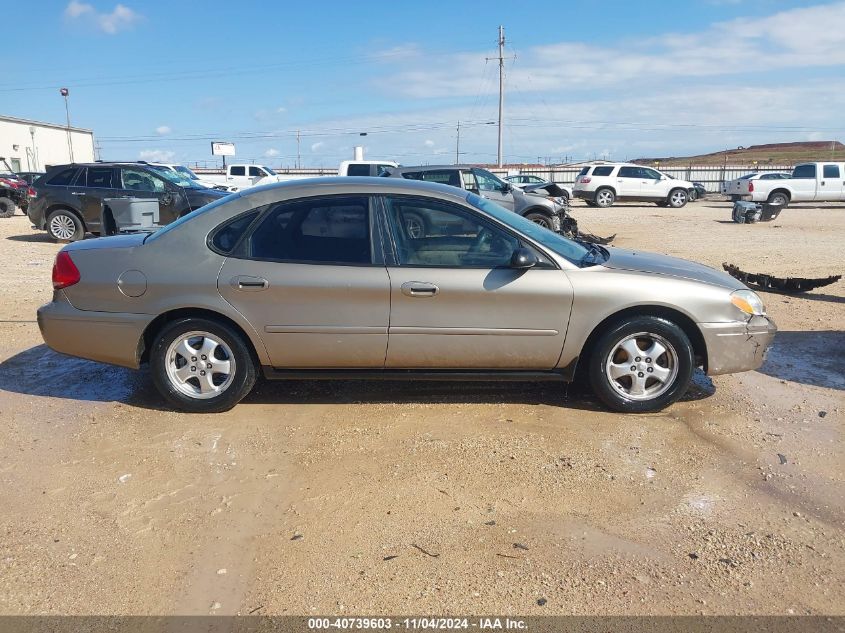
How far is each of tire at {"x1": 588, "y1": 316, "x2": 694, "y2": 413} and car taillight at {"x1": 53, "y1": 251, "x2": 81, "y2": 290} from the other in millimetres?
3591

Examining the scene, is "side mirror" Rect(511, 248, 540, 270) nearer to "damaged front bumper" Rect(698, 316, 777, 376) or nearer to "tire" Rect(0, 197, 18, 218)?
"damaged front bumper" Rect(698, 316, 777, 376)

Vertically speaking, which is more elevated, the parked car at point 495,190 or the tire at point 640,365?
the parked car at point 495,190

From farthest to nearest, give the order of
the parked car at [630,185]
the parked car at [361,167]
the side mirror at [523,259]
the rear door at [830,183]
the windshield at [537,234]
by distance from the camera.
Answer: the parked car at [630,185]
the rear door at [830,183]
the parked car at [361,167]
the windshield at [537,234]
the side mirror at [523,259]

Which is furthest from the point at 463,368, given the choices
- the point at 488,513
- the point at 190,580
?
the point at 190,580

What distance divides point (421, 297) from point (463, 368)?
0.58m

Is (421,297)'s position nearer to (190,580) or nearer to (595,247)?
(595,247)

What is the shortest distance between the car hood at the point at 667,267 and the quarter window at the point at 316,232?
67.0 inches

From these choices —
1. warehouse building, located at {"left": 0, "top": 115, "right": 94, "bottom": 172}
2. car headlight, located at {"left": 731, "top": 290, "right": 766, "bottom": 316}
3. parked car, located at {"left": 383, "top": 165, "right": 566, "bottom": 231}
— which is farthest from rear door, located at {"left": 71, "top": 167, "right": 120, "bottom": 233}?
warehouse building, located at {"left": 0, "top": 115, "right": 94, "bottom": 172}

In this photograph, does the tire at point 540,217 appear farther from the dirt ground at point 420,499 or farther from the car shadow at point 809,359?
the dirt ground at point 420,499

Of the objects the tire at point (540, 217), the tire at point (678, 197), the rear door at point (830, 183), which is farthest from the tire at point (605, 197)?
the tire at point (540, 217)

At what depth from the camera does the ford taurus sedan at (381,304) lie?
436 centimetres

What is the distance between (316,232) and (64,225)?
37.9 ft

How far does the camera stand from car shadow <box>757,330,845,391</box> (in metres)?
5.31

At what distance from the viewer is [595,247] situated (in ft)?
17.1
